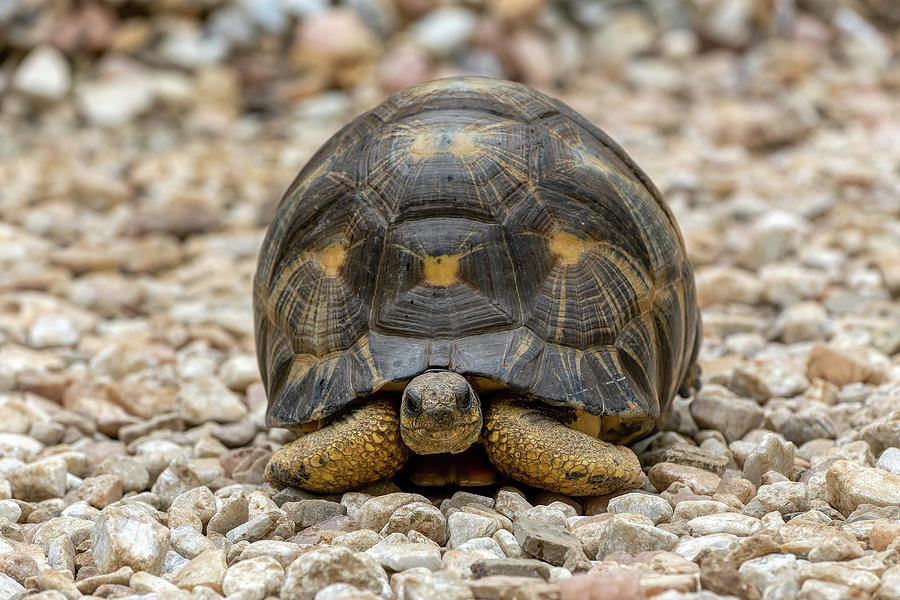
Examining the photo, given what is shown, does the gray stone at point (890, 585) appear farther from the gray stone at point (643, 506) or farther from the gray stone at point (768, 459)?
the gray stone at point (768, 459)

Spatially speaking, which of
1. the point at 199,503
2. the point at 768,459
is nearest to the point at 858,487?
the point at 768,459

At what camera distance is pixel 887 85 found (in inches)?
320

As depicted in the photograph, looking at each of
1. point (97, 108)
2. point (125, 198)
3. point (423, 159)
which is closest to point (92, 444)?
point (423, 159)

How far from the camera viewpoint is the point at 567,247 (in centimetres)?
271

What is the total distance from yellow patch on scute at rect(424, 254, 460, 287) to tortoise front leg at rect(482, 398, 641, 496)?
1.05 ft

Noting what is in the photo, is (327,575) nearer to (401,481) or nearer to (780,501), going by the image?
(401,481)

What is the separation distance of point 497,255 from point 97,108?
5.86 meters

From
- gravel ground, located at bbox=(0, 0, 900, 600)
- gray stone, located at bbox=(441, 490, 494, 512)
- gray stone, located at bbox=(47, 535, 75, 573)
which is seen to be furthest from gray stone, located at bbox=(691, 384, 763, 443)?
gray stone, located at bbox=(47, 535, 75, 573)

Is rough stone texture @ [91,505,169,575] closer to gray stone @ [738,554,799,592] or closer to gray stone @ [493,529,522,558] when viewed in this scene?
gray stone @ [493,529,522,558]

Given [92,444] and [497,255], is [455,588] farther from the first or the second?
[92,444]

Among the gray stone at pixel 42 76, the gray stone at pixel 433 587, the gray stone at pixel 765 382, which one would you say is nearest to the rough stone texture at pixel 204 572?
the gray stone at pixel 433 587

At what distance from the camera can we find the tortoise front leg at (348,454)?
2572 millimetres

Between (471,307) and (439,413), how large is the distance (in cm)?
31

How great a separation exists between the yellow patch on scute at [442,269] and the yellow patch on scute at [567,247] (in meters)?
0.25
